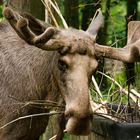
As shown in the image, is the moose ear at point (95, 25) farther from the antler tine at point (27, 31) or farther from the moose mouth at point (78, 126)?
the moose mouth at point (78, 126)

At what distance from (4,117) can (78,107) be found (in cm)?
108

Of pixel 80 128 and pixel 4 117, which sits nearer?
pixel 80 128

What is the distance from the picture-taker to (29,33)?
503 cm

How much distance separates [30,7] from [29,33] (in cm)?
216

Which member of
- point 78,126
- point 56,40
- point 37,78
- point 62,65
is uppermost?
point 56,40

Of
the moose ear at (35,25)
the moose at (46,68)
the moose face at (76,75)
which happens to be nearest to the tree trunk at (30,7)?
the moose at (46,68)

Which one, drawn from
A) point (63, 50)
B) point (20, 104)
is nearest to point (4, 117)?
point (20, 104)

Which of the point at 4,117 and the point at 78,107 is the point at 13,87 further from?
the point at 78,107

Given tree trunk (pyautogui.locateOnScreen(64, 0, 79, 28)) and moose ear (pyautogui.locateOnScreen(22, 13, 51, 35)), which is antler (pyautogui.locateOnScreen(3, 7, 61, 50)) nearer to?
moose ear (pyautogui.locateOnScreen(22, 13, 51, 35))

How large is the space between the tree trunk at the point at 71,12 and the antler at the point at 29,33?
182 inches

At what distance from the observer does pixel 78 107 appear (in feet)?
15.8

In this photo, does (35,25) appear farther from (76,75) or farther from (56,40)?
(76,75)

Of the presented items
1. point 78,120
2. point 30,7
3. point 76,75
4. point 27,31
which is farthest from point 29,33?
point 30,7

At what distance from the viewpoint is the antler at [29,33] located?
4922 mm
